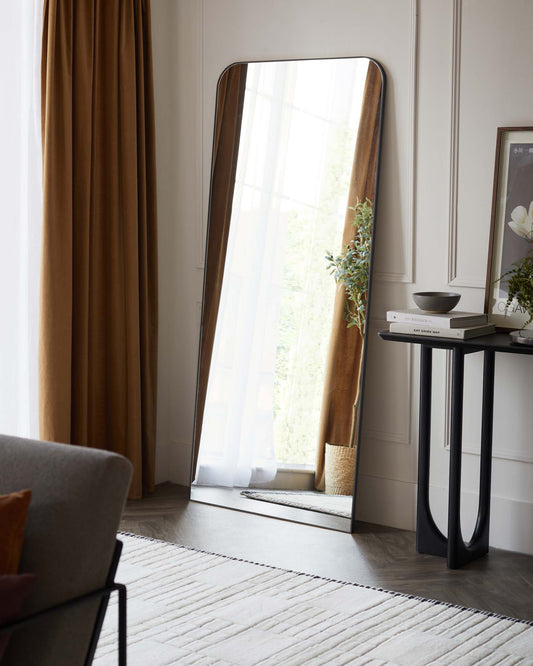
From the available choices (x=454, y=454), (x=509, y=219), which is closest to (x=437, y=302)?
(x=509, y=219)

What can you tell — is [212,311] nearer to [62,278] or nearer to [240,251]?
[240,251]

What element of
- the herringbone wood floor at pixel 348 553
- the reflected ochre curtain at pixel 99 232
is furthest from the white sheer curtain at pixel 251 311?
the reflected ochre curtain at pixel 99 232

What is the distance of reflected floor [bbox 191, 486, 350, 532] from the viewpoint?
3.79 meters

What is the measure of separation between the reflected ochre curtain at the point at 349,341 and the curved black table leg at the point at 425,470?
39 centimetres

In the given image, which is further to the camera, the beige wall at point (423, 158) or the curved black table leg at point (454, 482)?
the beige wall at point (423, 158)

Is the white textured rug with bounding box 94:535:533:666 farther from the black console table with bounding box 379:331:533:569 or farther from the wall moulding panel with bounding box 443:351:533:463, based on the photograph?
the wall moulding panel with bounding box 443:351:533:463

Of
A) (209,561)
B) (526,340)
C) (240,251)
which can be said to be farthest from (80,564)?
(240,251)

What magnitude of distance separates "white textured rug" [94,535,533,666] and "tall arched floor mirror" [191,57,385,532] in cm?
73

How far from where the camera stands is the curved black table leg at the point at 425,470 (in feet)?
11.3

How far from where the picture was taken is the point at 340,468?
380cm

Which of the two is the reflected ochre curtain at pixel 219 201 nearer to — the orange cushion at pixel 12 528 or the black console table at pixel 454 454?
the black console table at pixel 454 454

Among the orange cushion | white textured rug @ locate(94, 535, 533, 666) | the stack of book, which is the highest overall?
the stack of book

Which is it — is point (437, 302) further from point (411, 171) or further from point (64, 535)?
point (64, 535)

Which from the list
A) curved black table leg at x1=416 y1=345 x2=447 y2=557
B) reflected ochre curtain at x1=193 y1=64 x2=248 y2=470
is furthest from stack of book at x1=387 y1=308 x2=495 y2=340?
reflected ochre curtain at x1=193 y1=64 x2=248 y2=470
